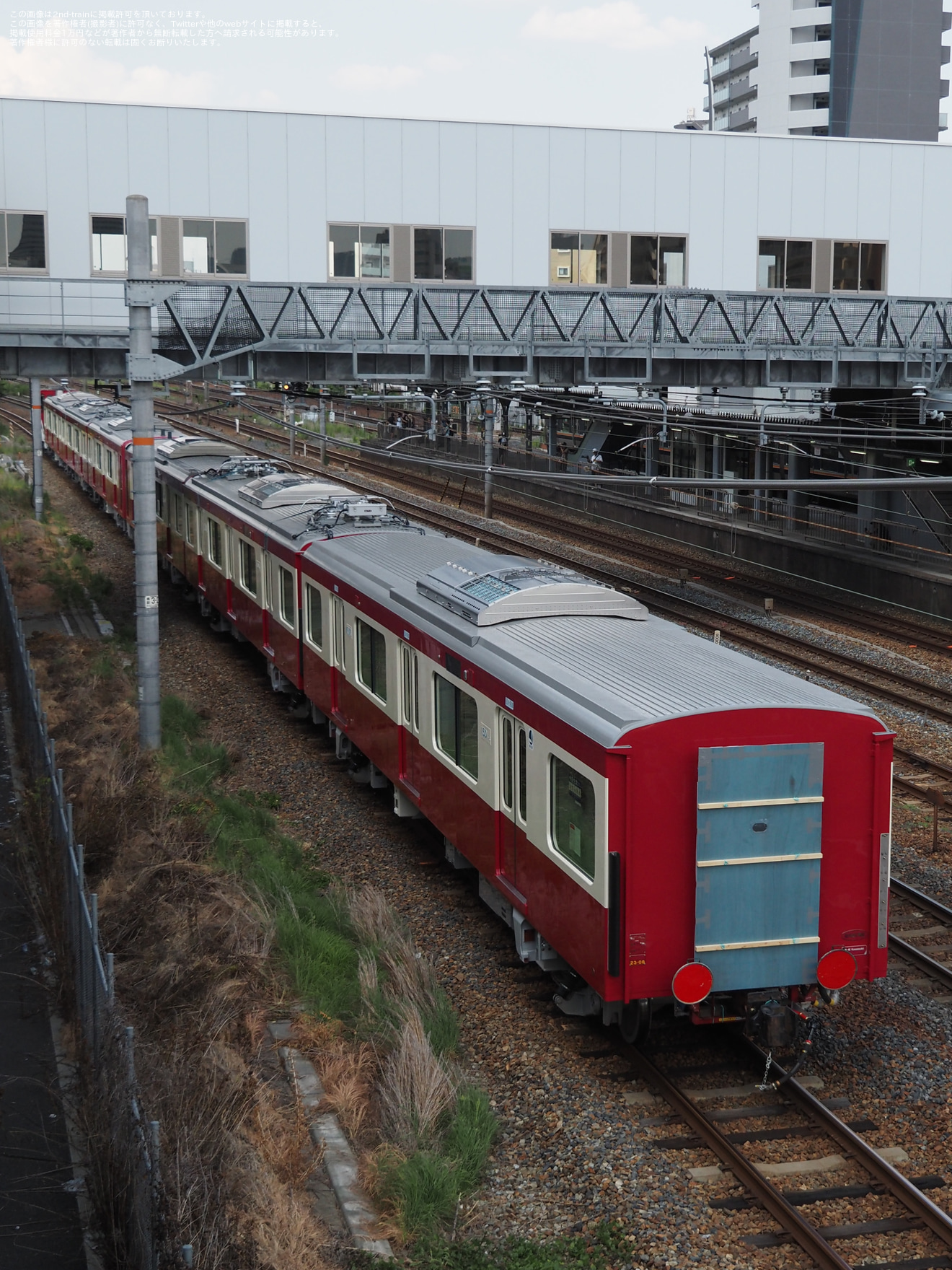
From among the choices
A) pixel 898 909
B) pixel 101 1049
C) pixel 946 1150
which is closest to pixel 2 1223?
pixel 101 1049

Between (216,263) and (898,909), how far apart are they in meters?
17.4

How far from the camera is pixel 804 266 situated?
91.1 ft

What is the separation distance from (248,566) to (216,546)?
8.16 feet

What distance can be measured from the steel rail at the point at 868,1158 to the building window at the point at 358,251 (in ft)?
62.2

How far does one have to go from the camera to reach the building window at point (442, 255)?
25156 millimetres

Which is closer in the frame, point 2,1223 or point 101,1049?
point 2,1223

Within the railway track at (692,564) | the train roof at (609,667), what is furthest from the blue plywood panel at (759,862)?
the railway track at (692,564)

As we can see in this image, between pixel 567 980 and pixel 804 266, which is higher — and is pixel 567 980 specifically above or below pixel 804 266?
below

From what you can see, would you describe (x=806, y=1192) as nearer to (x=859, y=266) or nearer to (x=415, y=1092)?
(x=415, y=1092)

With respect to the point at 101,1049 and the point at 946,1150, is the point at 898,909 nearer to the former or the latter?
the point at 946,1150

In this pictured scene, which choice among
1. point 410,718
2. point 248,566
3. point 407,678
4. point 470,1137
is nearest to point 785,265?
point 248,566

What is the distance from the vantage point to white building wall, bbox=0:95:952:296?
23.4m

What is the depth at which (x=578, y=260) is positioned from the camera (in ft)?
85.8

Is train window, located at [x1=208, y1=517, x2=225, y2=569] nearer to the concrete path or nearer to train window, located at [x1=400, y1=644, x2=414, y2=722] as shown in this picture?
train window, located at [x1=400, y1=644, x2=414, y2=722]
